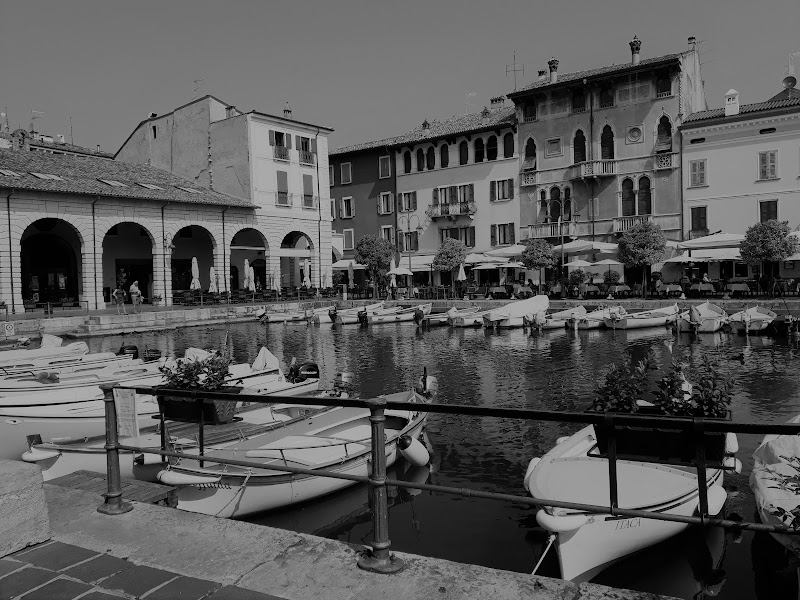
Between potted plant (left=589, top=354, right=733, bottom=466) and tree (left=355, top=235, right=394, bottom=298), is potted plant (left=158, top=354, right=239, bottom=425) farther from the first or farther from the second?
tree (left=355, top=235, right=394, bottom=298)

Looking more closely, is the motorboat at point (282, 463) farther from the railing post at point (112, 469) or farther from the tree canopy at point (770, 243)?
the tree canopy at point (770, 243)

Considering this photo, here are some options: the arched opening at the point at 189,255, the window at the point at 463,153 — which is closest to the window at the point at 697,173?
the window at the point at 463,153

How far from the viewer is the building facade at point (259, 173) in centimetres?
4844

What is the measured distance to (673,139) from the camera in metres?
43.3

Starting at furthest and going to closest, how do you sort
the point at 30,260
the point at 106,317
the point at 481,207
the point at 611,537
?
the point at 481,207
the point at 30,260
the point at 106,317
the point at 611,537

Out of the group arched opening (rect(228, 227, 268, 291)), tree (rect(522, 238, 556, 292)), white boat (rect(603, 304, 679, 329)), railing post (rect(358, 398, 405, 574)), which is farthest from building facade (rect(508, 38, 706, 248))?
railing post (rect(358, 398, 405, 574))

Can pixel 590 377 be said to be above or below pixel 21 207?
below

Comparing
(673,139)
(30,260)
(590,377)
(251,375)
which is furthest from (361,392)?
(673,139)

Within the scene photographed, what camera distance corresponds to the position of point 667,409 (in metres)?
5.58

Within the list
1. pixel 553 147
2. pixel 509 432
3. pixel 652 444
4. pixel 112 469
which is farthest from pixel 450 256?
pixel 652 444

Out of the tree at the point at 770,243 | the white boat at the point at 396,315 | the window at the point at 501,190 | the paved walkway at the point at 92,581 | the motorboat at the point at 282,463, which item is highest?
the window at the point at 501,190

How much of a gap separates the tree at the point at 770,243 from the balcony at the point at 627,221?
10.8 m

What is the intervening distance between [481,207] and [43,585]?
49641mm

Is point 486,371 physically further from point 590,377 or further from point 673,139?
point 673,139
